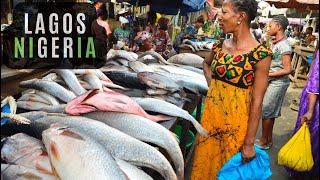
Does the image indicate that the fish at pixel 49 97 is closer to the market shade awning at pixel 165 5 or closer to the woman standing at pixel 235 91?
the woman standing at pixel 235 91

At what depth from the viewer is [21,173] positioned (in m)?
1.92

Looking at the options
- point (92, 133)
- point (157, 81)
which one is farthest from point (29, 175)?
point (157, 81)

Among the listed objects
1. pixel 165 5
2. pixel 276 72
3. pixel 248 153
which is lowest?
pixel 248 153

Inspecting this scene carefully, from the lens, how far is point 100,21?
21.7 ft

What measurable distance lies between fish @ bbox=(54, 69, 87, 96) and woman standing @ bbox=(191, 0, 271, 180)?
1158mm

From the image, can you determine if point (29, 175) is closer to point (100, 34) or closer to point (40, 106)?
point (40, 106)

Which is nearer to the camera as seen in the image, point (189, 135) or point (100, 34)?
point (189, 135)

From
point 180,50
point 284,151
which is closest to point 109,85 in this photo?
point 284,151

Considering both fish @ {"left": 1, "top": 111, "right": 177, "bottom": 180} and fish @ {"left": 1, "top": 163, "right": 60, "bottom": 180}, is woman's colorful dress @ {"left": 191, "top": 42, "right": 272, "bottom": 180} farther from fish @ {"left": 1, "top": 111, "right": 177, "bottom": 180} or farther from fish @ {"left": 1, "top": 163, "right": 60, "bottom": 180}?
fish @ {"left": 1, "top": 163, "right": 60, "bottom": 180}

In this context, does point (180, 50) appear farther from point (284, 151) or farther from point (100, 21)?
point (284, 151)

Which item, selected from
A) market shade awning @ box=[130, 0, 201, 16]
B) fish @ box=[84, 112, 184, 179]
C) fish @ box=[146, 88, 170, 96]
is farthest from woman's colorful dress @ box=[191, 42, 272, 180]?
market shade awning @ box=[130, 0, 201, 16]

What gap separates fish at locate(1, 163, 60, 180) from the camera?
192cm

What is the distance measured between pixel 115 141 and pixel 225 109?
3.32 feet

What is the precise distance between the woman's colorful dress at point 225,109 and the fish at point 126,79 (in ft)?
3.07
